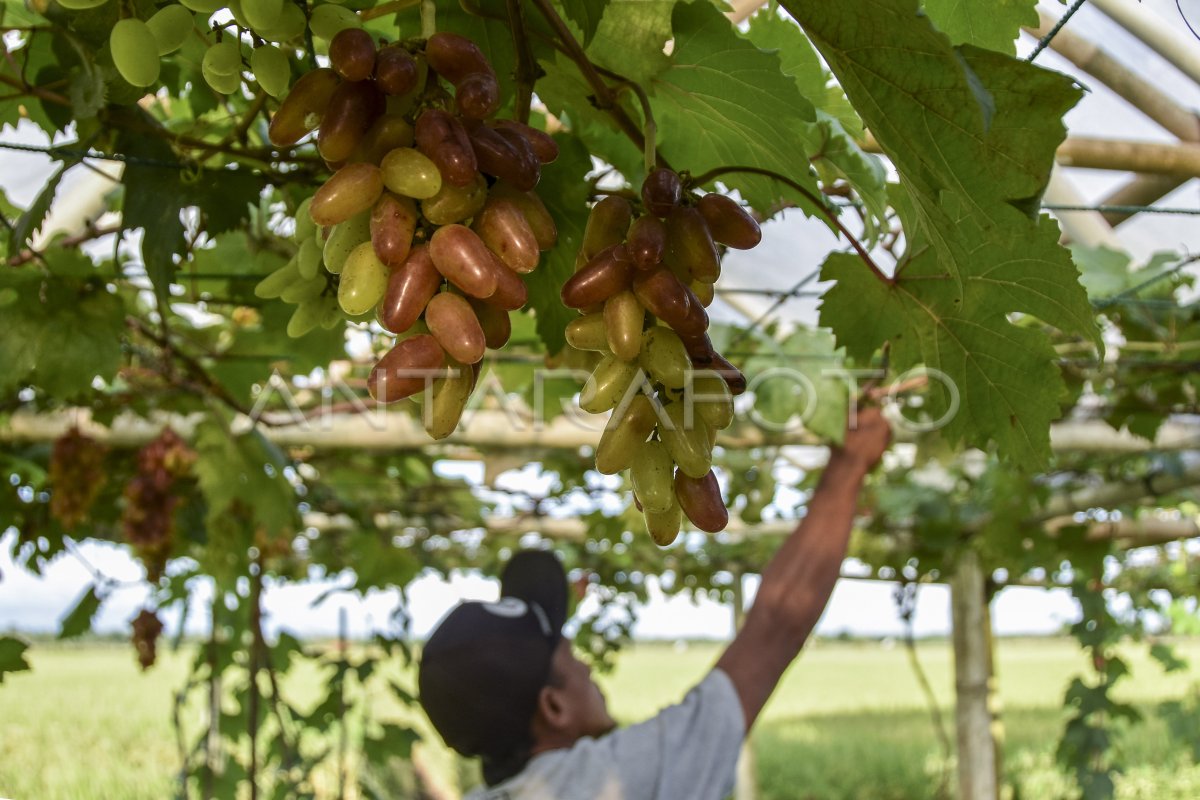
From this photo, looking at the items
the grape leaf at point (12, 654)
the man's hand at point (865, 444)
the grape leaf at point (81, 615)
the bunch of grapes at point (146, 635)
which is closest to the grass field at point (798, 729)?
the grape leaf at point (81, 615)

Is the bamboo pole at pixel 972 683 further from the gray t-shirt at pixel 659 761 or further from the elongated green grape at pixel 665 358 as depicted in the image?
the elongated green grape at pixel 665 358

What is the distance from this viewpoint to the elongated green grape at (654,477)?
0.68 m

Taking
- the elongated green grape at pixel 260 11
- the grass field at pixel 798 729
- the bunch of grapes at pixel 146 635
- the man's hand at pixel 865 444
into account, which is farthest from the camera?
the grass field at pixel 798 729

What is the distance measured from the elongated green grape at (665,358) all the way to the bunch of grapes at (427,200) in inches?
3.5

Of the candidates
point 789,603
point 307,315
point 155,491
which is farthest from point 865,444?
point 155,491

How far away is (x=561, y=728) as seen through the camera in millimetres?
2227

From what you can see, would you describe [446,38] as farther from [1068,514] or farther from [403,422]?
[1068,514]

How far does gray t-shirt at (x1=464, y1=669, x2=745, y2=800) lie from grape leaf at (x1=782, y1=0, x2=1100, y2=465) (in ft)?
3.81

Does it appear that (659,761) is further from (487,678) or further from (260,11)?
(260,11)

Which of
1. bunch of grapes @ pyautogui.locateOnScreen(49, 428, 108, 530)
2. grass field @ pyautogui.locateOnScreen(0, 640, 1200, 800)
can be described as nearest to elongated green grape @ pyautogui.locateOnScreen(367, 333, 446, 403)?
bunch of grapes @ pyautogui.locateOnScreen(49, 428, 108, 530)

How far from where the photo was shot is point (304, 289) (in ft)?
3.15

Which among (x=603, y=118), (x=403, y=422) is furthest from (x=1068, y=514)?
(x=603, y=118)

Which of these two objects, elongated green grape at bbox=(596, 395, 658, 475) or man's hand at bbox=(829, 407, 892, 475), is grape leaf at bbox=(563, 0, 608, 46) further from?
man's hand at bbox=(829, 407, 892, 475)

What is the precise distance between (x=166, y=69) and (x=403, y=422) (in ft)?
7.90
